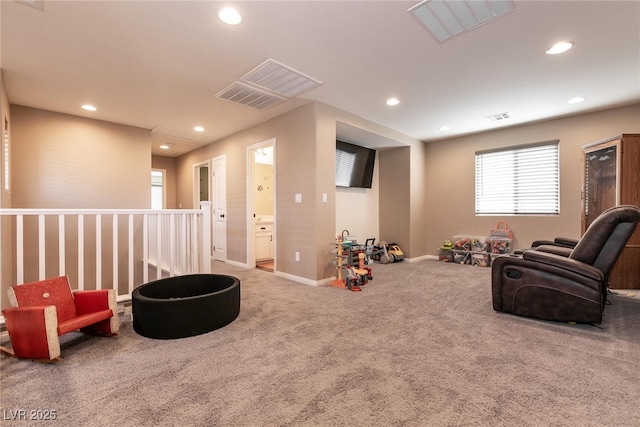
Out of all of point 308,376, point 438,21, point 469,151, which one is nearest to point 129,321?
point 308,376

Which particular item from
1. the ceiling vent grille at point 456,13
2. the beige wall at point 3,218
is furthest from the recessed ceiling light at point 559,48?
the beige wall at point 3,218

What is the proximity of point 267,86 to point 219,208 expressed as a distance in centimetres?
325

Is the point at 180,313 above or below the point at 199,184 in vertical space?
below

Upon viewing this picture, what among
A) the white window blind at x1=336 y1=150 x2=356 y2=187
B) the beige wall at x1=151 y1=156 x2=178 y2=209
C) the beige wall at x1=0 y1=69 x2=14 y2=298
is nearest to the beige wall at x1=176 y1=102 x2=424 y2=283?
the white window blind at x1=336 y1=150 x2=356 y2=187

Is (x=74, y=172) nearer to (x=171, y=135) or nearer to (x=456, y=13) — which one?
(x=171, y=135)

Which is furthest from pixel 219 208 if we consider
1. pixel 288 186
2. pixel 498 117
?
pixel 498 117

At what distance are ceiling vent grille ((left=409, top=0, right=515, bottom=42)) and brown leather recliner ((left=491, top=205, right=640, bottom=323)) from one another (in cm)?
197

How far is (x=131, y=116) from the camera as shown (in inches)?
178

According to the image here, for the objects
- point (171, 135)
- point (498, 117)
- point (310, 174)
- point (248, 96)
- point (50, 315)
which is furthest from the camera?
point (171, 135)

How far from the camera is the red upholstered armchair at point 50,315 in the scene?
6.01ft

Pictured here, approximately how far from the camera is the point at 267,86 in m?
3.44

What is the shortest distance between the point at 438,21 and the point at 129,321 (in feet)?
12.3

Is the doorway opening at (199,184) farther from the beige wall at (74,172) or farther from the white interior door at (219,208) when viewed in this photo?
the beige wall at (74,172)

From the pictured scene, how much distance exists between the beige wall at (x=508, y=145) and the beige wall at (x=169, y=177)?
647 cm
